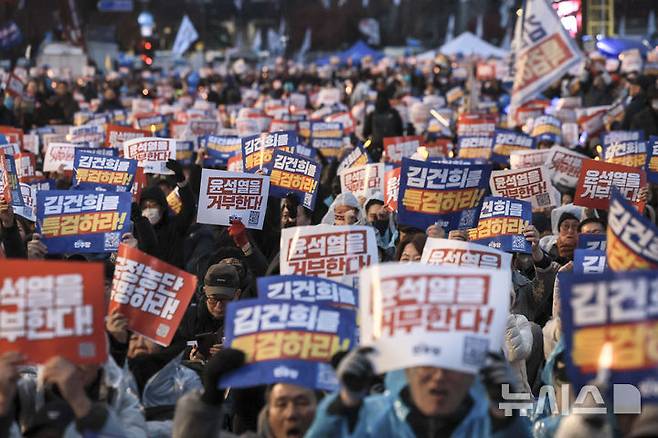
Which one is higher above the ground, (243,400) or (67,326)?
(67,326)

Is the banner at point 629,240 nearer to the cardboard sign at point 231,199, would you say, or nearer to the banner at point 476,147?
the cardboard sign at point 231,199

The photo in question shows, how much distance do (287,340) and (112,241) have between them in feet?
12.4

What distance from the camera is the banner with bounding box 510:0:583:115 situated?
1744 centimetres

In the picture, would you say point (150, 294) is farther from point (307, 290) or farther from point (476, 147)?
point (476, 147)

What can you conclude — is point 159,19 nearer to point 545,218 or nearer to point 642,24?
point 642,24

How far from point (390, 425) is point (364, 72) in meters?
35.3

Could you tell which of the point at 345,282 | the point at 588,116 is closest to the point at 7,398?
the point at 345,282

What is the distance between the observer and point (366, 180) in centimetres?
1240

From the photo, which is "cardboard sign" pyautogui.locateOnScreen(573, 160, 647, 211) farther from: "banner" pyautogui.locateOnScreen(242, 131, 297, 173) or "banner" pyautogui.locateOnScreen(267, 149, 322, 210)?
"banner" pyautogui.locateOnScreen(242, 131, 297, 173)

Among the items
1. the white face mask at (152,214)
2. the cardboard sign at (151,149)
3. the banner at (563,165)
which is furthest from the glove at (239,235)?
the banner at (563,165)

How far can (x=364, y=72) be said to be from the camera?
131ft

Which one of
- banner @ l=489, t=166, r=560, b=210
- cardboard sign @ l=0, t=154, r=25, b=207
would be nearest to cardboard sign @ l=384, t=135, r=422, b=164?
banner @ l=489, t=166, r=560, b=210

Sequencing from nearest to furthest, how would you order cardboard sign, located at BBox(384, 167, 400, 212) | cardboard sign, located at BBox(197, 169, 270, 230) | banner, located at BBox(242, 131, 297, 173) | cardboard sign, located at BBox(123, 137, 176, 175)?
cardboard sign, located at BBox(197, 169, 270, 230)
cardboard sign, located at BBox(384, 167, 400, 212)
banner, located at BBox(242, 131, 297, 173)
cardboard sign, located at BBox(123, 137, 176, 175)

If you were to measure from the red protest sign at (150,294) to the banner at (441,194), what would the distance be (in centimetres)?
302
